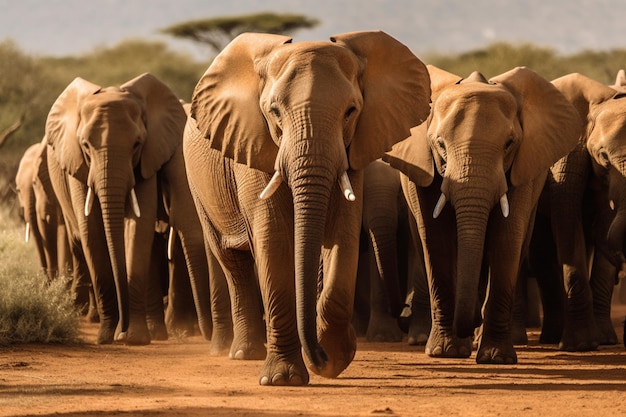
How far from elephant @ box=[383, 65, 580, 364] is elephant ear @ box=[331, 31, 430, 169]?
830 mm

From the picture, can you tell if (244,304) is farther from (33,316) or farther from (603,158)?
(603,158)

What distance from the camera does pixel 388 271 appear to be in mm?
11445

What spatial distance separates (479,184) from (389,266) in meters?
2.55

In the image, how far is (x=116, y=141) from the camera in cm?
1116

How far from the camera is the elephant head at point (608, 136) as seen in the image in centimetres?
970

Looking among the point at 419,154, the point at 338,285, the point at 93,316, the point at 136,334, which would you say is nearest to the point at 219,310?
the point at 136,334

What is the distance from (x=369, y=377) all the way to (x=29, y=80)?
24.5 metres

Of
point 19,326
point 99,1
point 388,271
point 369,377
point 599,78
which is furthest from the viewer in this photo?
point 99,1

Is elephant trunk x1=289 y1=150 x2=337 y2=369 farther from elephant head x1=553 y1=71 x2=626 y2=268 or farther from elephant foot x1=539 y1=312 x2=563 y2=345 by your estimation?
elephant foot x1=539 y1=312 x2=563 y2=345

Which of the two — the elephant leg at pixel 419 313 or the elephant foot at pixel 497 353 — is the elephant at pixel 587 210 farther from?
the elephant foot at pixel 497 353

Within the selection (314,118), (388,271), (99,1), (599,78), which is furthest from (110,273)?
(99,1)

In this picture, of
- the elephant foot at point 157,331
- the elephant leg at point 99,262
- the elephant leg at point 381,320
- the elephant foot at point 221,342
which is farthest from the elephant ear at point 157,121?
the elephant leg at point 381,320

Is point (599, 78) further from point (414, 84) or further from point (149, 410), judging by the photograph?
point (149, 410)

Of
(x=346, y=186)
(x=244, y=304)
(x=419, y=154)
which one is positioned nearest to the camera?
(x=346, y=186)
